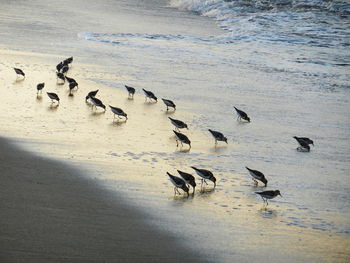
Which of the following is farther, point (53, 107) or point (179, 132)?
point (53, 107)

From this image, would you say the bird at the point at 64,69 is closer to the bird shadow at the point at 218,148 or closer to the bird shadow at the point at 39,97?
the bird shadow at the point at 39,97

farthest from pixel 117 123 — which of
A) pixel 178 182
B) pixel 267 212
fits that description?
pixel 267 212

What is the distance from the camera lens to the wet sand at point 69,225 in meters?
7.61

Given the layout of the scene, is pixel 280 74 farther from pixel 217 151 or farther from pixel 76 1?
pixel 76 1

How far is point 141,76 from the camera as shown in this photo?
18.4m

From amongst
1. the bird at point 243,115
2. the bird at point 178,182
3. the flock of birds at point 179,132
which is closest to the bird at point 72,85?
the flock of birds at point 179,132

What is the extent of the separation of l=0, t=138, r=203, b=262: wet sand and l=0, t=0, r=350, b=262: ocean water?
0.43 m

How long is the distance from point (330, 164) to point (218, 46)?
13.2 meters

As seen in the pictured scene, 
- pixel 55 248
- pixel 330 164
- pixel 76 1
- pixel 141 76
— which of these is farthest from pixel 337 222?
pixel 76 1

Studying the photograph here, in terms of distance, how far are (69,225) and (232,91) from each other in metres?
9.54

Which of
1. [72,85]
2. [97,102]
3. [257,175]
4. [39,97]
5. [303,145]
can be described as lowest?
[39,97]

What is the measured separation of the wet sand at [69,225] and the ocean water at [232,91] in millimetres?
428

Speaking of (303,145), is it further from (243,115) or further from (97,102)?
(97,102)

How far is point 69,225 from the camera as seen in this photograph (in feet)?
27.3
